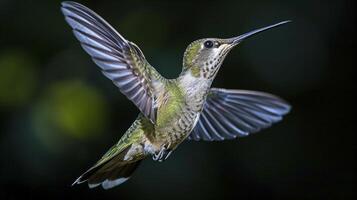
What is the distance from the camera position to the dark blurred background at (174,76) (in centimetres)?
363

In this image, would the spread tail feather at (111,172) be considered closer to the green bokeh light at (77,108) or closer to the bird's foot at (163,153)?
the bird's foot at (163,153)

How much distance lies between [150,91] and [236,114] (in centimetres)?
70

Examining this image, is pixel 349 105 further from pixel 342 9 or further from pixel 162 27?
pixel 162 27

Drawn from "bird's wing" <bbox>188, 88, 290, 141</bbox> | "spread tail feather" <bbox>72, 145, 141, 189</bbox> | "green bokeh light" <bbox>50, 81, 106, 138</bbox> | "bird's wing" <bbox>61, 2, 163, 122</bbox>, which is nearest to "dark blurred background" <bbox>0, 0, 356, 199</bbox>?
"green bokeh light" <bbox>50, 81, 106, 138</bbox>

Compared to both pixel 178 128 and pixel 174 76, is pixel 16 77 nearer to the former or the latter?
pixel 174 76

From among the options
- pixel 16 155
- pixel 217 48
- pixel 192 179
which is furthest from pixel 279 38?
pixel 217 48

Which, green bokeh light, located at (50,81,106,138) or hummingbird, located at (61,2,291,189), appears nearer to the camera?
hummingbird, located at (61,2,291,189)

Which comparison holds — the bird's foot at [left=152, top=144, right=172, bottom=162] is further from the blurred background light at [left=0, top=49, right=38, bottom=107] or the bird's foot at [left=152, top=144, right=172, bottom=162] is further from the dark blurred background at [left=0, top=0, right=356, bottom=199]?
the blurred background light at [left=0, top=49, right=38, bottom=107]

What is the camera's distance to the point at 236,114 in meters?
2.73

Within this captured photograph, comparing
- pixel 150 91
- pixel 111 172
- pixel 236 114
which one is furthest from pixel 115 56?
pixel 236 114

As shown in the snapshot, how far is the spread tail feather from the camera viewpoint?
2.28 meters

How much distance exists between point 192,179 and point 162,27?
86cm

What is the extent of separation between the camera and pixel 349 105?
180 inches

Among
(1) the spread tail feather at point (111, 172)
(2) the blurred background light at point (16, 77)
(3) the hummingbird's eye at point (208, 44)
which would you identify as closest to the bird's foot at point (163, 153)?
(1) the spread tail feather at point (111, 172)
